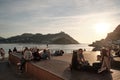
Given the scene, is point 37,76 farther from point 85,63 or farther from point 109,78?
point 109,78

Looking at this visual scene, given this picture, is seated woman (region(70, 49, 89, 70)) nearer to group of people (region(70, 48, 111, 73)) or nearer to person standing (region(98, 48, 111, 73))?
group of people (region(70, 48, 111, 73))

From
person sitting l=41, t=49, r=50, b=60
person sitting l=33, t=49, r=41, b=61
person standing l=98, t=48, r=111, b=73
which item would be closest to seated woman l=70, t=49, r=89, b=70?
person standing l=98, t=48, r=111, b=73

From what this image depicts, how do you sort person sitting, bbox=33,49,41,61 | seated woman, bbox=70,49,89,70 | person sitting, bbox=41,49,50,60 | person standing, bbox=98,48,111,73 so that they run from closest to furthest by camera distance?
person standing, bbox=98,48,111,73
seated woman, bbox=70,49,89,70
person sitting, bbox=33,49,41,61
person sitting, bbox=41,49,50,60

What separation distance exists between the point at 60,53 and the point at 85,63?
50.5ft

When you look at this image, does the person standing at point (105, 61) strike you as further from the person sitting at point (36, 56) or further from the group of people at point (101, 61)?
the person sitting at point (36, 56)

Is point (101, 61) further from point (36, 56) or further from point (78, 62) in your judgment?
point (36, 56)

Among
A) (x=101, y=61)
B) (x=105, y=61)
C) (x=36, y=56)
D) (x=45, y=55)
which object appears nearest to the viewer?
(x=105, y=61)

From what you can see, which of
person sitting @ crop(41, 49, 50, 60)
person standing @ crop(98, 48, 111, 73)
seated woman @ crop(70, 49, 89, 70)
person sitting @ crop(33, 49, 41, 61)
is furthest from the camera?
person sitting @ crop(41, 49, 50, 60)

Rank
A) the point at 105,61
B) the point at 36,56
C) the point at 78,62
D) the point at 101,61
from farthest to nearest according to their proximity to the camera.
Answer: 1. the point at 36,56
2. the point at 78,62
3. the point at 101,61
4. the point at 105,61

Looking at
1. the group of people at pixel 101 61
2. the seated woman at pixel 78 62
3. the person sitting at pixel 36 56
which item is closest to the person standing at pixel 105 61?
the group of people at pixel 101 61

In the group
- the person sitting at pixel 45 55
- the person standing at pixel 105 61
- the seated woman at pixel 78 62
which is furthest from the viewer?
the person sitting at pixel 45 55

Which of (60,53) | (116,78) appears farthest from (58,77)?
(60,53)

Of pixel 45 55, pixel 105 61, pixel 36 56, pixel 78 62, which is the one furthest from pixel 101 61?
pixel 45 55

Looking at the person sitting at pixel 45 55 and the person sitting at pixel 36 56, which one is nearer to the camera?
the person sitting at pixel 36 56
